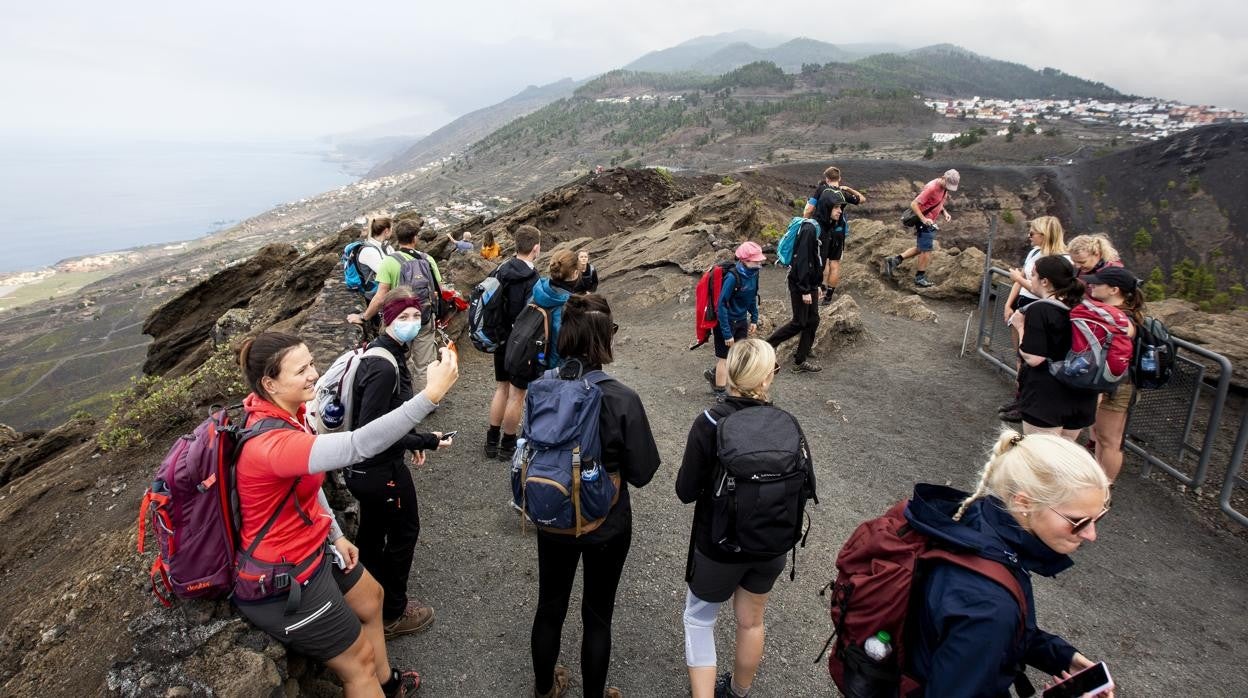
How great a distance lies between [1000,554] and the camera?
186 cm

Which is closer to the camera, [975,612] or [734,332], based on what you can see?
[975,612]

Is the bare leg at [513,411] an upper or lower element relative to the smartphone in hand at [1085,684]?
lower

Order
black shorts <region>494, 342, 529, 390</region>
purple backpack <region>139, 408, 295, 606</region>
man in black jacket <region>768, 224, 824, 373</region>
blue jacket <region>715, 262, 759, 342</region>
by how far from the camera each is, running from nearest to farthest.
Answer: purple backpack <region>139, 408, 295, 606</region>, black shorts <region>494, 342, 529, 390</region>, blue jacket <region>715, 262, 759, 342</region>, man in black jacket <region>768, 224, 824, 373</region>

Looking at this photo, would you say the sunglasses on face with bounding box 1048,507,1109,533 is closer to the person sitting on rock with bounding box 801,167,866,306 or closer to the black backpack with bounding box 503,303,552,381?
the black backpack with bounding box 503,303,552,381

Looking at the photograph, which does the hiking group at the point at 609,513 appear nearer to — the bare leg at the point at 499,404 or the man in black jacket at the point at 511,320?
the man in black jacket at the point at 511,320

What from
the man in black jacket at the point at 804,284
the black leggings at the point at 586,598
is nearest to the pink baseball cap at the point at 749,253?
the man in black jacket at the point at 804,284

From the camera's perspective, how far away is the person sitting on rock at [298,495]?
237 centimetres

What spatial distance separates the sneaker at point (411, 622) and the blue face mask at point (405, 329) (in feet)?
6.04

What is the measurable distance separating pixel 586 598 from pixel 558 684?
2.53ft

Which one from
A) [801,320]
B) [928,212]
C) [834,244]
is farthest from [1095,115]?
[801,320]

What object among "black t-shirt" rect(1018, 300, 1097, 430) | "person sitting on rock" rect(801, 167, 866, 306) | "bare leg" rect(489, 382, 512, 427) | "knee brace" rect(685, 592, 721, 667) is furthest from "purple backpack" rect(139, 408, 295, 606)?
"person sitting on rock" rect(801, 167, 866, 306)

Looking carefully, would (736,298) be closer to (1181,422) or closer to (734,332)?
(734,332)

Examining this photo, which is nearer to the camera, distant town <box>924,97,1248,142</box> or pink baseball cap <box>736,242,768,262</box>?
pink baseball cap <box>736,242,768,262</box>

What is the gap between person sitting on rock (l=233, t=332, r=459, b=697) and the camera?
2367 mm
